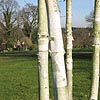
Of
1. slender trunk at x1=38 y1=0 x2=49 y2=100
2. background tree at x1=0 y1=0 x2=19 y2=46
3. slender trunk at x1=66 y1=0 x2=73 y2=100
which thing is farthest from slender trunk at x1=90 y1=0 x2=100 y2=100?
background tree at x1=0 y1=0 x2=19 y2=46

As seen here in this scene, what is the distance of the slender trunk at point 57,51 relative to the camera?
10.2ft

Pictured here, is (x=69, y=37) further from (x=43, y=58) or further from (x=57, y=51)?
(x=57, y=51)

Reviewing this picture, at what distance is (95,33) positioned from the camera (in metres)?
4.21

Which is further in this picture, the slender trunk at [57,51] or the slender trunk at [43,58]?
the slender trunk at [43,58]

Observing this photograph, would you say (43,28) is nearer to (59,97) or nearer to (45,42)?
(45,42)

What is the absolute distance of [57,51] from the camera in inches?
123

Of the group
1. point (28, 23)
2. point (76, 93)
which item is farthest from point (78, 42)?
point (76, 93)

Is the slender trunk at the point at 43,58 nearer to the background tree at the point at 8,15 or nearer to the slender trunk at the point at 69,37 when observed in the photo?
the slender trunk at the point at 69,37

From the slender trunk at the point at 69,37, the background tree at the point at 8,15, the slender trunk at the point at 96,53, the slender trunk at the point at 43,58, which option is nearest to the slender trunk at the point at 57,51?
the slender trunk at the point at 43,58

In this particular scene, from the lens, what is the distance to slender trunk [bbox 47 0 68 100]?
311cm

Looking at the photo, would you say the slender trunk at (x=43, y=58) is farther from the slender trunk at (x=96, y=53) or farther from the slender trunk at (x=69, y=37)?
the slender trunk at (x=69, y=37)

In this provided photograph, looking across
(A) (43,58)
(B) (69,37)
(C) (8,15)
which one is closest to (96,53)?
(B) (69,37)

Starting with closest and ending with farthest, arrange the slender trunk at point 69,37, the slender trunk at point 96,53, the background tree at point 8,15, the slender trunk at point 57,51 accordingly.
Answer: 1. the slender trunk at point 57,51
2. the slender trunk at point 96,53
3. the slender trunk at point 69,37
4. the background tree at point 8,15

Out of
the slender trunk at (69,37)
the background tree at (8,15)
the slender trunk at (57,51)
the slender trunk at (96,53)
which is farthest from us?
the background tree at (8,15)
